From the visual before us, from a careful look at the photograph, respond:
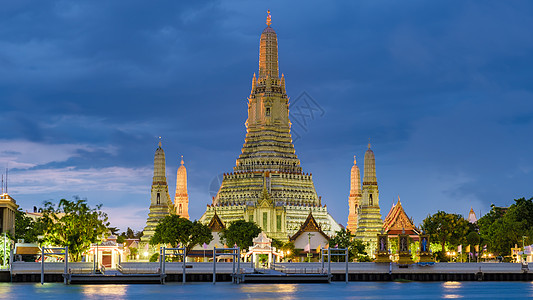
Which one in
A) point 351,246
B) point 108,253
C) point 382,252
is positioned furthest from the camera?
point 351,246

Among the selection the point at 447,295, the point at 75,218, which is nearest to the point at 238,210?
the point at 75,218

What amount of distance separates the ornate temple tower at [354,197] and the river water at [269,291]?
55821mm

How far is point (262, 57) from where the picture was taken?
16250 centimetres

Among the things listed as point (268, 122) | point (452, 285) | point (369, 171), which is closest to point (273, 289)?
point (452, 285)

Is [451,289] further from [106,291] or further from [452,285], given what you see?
[106,291]

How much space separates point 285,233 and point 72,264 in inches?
2093

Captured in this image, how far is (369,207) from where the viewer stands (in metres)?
149

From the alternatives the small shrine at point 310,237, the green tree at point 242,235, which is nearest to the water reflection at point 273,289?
the green tree at point 242,235

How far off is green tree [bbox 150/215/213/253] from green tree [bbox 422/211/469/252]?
28749mm

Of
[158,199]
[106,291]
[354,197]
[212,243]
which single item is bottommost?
[106,291]

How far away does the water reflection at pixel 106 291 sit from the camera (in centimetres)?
9069

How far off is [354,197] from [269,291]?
73.7 m

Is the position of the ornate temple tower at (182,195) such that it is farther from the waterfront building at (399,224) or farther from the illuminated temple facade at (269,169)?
the waterfront building at (399,224)

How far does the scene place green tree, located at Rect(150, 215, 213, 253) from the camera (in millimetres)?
133125
